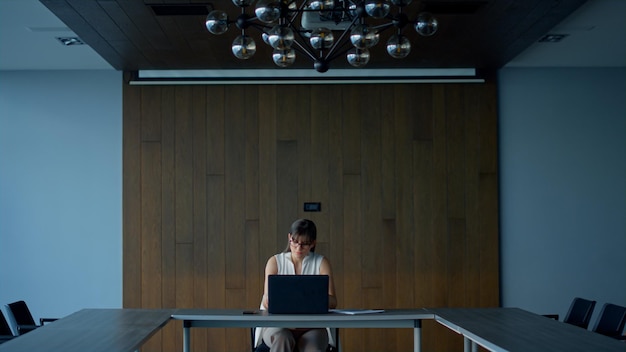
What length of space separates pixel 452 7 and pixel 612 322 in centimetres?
274

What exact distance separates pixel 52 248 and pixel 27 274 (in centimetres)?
40

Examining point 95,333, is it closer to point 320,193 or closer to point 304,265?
point 304,265

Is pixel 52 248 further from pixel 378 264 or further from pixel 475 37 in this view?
pixel 475 37

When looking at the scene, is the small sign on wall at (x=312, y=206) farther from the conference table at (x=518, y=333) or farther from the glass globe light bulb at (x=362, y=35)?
the glass globe light bulb at (x=362, y=35)

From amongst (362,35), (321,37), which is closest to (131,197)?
(321,37)

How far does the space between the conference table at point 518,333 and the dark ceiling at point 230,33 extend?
8.04 feet

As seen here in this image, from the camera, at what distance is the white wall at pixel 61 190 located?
8016mm

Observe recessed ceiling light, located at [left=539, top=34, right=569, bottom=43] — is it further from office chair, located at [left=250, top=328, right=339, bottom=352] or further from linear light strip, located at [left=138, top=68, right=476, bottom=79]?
office chair, located at [left=250, top=328, right=339, bottom=352]

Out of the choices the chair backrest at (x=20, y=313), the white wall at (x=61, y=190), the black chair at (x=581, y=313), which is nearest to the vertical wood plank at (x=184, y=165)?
the white wall at (x=61, y=190)

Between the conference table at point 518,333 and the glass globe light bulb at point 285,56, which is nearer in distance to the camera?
the conference table at point 518,333

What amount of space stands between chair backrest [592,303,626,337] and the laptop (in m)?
2.04

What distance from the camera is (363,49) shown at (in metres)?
5.10

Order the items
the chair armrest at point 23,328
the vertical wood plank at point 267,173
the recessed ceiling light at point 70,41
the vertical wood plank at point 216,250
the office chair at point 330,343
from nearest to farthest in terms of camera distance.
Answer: the office chair at point 330,343
the chair armrest at point 23,328
the recessed ceiling light at point 70,41
the vertical wood plank at point 216,250
the vertical wood plank at point 267,173

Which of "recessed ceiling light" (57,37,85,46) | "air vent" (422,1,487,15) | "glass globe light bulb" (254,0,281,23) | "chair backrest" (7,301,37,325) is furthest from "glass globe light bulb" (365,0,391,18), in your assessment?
"recessed ceiling light" (57,37,85,46)
